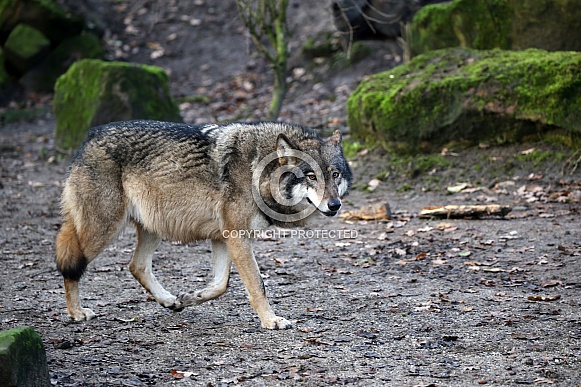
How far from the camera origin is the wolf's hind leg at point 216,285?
614 cm

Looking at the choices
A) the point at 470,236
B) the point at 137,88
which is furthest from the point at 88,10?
the point at 470,236

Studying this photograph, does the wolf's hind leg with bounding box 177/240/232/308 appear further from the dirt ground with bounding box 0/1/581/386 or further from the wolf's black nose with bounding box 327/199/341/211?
the wolf's black nose with bounding box 327/199/341/211

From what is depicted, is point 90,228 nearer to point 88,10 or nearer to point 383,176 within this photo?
point 383,176

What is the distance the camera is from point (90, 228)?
20.2 ft

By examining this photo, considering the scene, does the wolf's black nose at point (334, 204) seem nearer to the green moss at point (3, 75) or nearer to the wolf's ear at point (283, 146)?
the wolf's ear at point (283, 146)

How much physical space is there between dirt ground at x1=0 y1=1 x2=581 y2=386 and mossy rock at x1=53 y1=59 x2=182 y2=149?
1180 mm

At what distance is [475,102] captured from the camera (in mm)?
10484

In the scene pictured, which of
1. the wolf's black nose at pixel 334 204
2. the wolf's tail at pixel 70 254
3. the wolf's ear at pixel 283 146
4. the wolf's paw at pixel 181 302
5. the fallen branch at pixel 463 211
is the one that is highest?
the wolf's ear at pixel 283 146

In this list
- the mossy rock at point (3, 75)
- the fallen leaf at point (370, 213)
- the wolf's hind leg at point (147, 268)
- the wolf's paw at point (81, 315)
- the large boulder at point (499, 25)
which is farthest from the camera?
the mossy rock at point (3, 75)

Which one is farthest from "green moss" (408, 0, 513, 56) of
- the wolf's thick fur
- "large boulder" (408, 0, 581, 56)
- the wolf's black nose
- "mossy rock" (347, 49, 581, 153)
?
the wolf's black nose

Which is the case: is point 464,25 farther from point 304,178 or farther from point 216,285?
point 216,285

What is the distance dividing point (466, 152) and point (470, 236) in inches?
109

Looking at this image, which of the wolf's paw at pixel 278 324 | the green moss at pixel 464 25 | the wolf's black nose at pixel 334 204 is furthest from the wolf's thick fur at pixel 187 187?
the green moss at pixel 464 25

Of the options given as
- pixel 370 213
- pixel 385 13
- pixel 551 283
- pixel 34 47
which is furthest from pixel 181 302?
pixel 34 47
